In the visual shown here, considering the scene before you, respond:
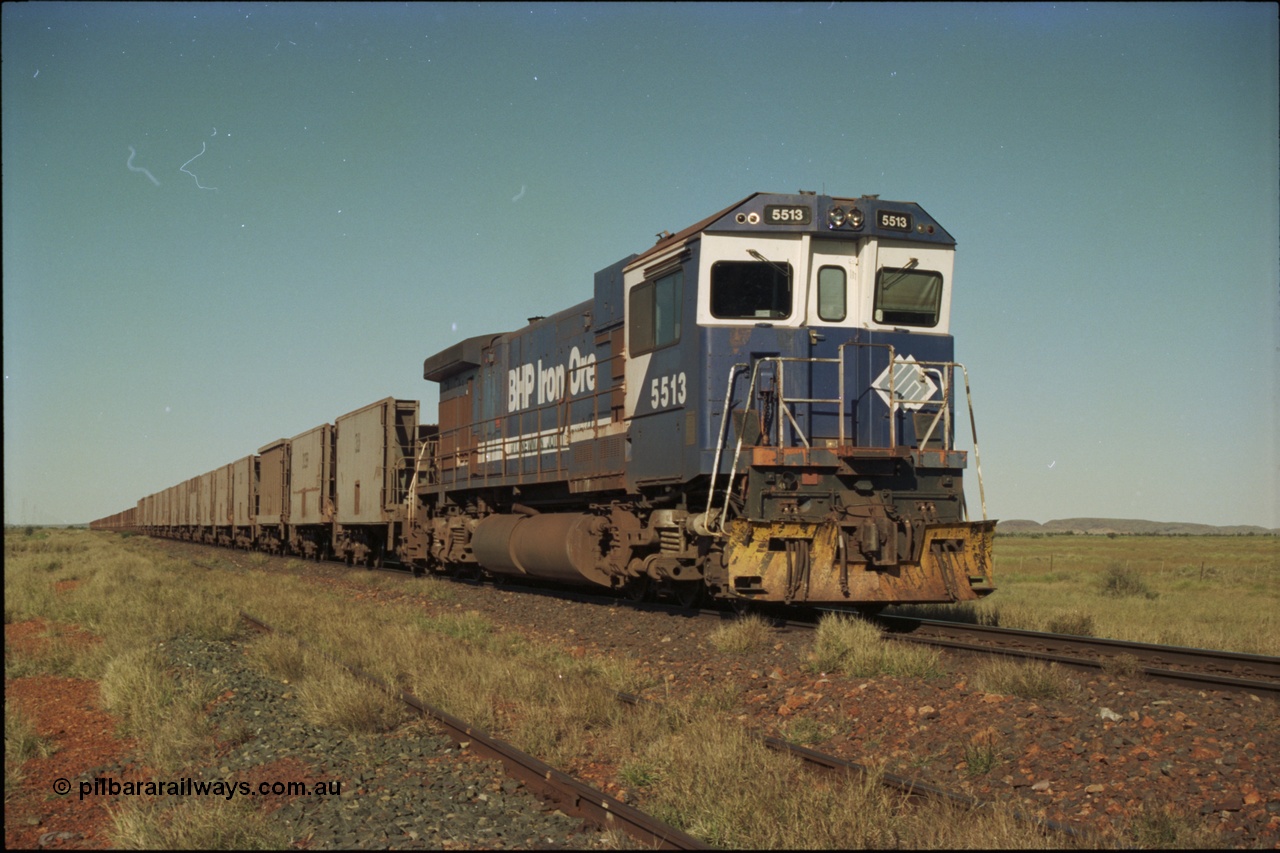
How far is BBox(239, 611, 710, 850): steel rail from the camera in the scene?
16.2 feet

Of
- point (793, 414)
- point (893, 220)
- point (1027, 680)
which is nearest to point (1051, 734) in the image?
point (1027, 680)

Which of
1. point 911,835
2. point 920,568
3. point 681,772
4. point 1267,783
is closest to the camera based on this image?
point 911,835

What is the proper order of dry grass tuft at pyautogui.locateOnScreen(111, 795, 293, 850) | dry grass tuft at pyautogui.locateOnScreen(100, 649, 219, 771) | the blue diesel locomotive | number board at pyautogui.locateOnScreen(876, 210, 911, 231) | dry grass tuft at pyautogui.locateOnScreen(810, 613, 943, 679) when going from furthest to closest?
number board at pyautogui.locateOnScreen(876, 210, 911, 231), the blue diesel locomotive, dry grass tuft at pyautogui.locateOnScreen(810, 613, 943, 679), dry grass tuft at pyautogui.locateOnScreen(100, 649, 219, 771), dry grass tuft at pyautogui.locateOnScreen(111, 795, 293, 850)

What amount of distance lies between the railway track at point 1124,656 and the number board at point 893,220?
4474 millimetres

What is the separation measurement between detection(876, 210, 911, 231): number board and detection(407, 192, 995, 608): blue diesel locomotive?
0.03m

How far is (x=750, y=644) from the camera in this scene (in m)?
10.3

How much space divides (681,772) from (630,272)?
8494 millimetres

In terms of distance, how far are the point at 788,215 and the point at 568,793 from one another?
746 cm

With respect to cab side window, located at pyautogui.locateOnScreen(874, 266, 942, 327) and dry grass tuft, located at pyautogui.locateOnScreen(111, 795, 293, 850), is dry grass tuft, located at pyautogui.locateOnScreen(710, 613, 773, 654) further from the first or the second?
dry grass tuft, located at pyautogui.locateOnScreen(111, 795, 293, 850)

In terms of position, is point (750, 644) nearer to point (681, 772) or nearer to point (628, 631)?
point (628, 631)

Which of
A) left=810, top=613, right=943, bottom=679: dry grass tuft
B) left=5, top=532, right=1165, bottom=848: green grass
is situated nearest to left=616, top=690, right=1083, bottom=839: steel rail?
left=5, top=532, right=1165, bottom=848: green grass

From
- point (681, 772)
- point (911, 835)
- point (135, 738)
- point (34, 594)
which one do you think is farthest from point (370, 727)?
point (34, 594)

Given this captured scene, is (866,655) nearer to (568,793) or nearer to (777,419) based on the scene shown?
(777,419)

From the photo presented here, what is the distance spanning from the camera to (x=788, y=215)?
11.4 metres
